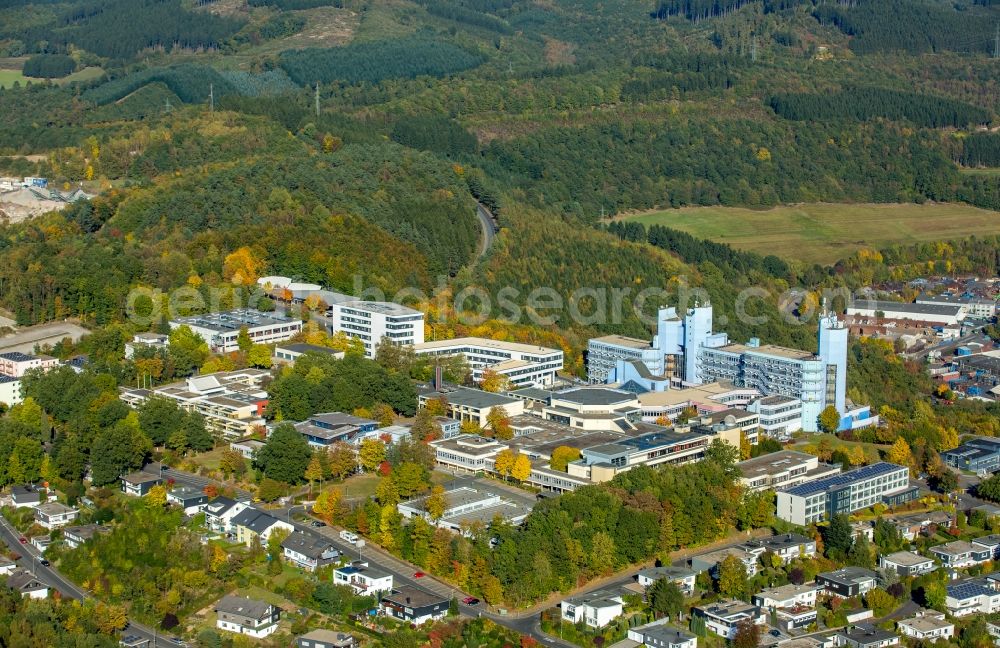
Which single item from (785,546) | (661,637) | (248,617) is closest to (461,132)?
(785,546)

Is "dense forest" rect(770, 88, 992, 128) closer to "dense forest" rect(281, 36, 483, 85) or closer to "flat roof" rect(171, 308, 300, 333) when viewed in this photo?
"dense forest" rect(281, 36, 483, 85)

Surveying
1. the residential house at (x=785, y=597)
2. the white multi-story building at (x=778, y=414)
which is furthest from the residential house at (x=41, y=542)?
the white multi-story building at (x=778, y=414)

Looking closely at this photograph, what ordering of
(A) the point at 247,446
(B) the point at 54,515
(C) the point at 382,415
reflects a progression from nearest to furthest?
(B) the point at 54,515
(A) the point at 247,446
(C) the point at 382,415

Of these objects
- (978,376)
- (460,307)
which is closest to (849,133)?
(978,376)

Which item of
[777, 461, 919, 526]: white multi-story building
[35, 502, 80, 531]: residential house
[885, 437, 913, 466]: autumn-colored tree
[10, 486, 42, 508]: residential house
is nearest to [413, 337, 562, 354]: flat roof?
[885, 437, 913, 466]: autumn-colored tree

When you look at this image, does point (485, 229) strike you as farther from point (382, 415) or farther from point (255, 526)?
point (255, 526)

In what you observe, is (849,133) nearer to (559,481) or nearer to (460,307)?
(460,307)

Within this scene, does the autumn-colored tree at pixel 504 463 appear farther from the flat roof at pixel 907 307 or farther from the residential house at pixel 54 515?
the flat roof at pixel 907 307
